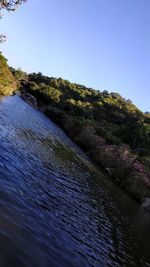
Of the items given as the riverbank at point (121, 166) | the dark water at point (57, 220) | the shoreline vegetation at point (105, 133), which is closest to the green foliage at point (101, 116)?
the shoreline vegetation at point (105, 133)

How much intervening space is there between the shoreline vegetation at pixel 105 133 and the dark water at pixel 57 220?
60.5ft

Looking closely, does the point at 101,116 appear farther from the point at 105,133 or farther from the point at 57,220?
the point at 57,220

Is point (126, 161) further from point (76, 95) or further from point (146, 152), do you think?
point (76, 95)

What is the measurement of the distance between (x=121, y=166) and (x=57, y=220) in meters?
40.0

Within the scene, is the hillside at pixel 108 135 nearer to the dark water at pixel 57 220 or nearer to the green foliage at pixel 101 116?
the green foliage at pixel 101 116

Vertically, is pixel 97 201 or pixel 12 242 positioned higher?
pixel 97 201

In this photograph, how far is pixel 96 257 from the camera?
20516 mm

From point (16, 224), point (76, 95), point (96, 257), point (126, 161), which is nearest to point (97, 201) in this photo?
point (96, 257)

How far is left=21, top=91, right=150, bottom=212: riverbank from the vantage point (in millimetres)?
53594

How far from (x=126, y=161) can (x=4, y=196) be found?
44.3m

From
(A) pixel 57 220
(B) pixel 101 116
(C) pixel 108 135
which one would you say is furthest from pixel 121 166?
(B) pixel 101 116

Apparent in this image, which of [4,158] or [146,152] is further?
[146,152]

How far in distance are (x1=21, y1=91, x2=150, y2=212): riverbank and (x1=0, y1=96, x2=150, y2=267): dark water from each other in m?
14.0

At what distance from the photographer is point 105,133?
296 ft
